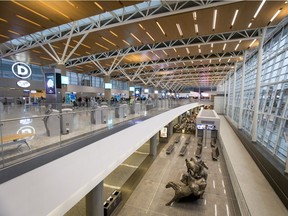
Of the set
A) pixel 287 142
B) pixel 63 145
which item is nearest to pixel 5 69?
pixel 63 145

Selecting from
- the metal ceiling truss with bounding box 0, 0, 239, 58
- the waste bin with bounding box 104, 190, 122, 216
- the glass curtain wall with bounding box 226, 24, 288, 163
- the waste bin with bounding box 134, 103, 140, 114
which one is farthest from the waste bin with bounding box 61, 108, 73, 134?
the glass curtain wall with bounding box 226, 24, 288, 163

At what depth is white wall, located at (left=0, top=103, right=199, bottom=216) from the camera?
2633 millimetres

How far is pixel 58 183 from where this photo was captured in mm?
3344

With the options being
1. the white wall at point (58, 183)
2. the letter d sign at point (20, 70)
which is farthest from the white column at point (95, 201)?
the letter d sign at point (20, 70)

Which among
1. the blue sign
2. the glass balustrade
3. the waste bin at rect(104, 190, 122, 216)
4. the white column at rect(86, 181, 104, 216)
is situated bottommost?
the waste bin at rect(104, 190, 122, 216)

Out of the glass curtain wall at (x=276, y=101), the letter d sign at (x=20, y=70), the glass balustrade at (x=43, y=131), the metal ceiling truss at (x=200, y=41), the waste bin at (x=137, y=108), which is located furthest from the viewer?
the letter d sign at (x=20, y=70)

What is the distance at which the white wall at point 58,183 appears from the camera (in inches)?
104

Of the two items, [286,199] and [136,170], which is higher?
[286,199]

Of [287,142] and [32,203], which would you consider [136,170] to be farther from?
[32,203]

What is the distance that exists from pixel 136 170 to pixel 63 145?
8.02m

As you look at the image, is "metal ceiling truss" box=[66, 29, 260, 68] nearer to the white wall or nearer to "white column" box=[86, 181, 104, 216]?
the white wall

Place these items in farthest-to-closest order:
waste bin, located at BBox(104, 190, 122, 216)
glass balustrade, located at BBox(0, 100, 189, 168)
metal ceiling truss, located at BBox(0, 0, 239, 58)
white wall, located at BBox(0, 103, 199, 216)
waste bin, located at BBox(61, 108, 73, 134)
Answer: metal ceiling truss, located at BBox(0, 0, 239, 58), waste bin, located at BBox(104, 190, 122, 216), waste bin, located at BBox(61, 108, 73, 134), glass balustrade, located at BBox(0, 100, 189, 168), white wall, located at BBox(0, 103, 199, 216)

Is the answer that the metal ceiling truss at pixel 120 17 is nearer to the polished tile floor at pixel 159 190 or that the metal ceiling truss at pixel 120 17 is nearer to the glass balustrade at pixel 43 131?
the glass balustrade at pixel 43 131

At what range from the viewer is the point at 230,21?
9.70 m
